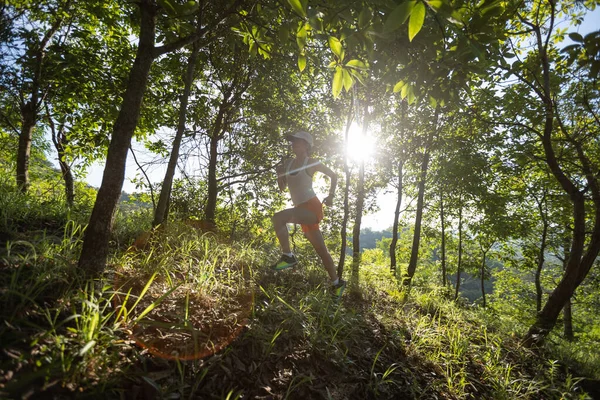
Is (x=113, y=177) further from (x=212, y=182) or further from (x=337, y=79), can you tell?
(x=212, y=182)

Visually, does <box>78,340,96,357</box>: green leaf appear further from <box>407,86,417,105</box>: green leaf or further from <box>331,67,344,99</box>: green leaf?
<box>407,86,417,105</box>: green leaf

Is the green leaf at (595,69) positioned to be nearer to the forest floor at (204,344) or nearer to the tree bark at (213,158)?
the forest floor at (204,344)

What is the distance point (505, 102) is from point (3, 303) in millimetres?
8069

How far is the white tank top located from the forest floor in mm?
1263

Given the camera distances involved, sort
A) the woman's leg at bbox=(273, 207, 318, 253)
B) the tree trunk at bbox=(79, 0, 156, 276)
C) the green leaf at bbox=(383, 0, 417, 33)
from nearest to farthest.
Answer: the green leaf at bbox=(383, 0, 417, 33), the tree trunk at bbox=(79, 0, 156, 276), the woman's leg at bbox=(273, 207, 318, 253)

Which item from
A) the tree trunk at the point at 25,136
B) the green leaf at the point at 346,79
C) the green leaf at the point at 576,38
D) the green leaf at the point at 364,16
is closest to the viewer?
the green leaf at the point at 576,38

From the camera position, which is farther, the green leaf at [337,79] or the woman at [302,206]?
the woman at [302,206]

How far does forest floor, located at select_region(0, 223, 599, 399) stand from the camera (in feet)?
4.42

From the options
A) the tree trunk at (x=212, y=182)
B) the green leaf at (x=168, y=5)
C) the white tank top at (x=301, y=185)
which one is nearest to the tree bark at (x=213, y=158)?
the tree trunk at (x=212, y=182)

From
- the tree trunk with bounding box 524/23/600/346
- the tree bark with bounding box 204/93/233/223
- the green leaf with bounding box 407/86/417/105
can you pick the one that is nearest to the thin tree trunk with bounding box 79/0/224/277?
the green leaf with bounding box 407/86/417/105

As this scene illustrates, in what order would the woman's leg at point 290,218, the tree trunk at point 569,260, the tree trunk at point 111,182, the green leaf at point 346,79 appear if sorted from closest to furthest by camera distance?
the green leaf at point 346,79 < the tree trunk at point 111,182 < the woman's leg at point 290,218 < the tree trunk at point 569,260

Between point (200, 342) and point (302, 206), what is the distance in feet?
6.92

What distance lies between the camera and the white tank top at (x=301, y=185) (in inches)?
142

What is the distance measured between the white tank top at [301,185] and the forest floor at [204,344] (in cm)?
126
